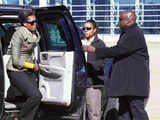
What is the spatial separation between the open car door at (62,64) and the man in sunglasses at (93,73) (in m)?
0.14

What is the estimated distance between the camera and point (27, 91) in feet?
18.0

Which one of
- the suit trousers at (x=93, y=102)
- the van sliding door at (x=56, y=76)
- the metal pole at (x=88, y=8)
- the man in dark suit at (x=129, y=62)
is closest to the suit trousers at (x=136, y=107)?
the man in dark suit at (x=129, y=62)

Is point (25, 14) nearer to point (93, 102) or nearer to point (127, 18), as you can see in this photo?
point (127, 18)

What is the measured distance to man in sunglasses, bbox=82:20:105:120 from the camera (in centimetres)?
598

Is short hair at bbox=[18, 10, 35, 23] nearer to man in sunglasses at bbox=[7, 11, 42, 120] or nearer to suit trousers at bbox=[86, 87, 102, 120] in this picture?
man in sunglasses at bbox=[7, 11, 42, 120]

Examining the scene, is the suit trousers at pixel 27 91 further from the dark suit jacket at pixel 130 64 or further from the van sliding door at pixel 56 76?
the dark suit jacket at pixel 130 64

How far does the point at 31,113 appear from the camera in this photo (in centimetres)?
554

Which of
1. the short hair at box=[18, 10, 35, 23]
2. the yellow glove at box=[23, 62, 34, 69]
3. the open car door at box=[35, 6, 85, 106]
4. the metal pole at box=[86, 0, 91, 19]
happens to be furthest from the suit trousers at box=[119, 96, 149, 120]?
the metal pole at box=[86, 0, 91, 19]

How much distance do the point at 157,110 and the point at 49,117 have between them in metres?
2.12

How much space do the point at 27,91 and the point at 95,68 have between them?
1.01 metres

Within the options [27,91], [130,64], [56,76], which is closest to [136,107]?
[130,64]

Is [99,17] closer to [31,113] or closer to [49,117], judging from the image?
[49,117]

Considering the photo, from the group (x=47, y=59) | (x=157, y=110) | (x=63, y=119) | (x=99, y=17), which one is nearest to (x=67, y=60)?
(x=47, y=59)

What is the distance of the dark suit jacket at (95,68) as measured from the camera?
5953mm
